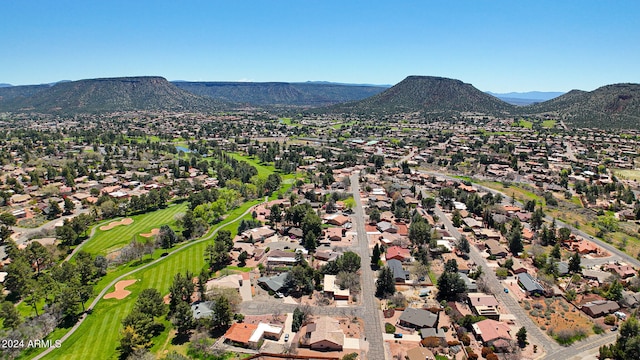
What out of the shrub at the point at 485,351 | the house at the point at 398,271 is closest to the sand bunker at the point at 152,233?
the house at the point at 398,271

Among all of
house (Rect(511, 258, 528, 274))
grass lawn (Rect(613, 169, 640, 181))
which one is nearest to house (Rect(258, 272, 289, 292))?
house (Rect(511, 258, 528, 274))

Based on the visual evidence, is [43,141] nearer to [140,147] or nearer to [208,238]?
[140,147]

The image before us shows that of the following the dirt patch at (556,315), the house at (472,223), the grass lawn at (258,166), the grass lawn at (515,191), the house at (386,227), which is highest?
the grass lawn at (258,166)

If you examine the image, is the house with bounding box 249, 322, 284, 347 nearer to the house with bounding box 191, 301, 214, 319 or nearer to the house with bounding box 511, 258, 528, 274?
the house with bounding box 191, 301, 214, 319

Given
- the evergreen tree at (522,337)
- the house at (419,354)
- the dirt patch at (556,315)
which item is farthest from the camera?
the dirt patch at (556,315)

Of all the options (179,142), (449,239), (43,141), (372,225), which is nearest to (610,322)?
(449,239)

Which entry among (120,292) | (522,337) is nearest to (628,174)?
(522,337)

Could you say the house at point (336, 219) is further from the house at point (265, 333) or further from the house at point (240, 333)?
the house at point (240, 333)

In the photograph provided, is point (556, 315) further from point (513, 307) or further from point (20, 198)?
point (20, 198)
